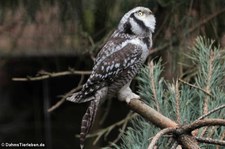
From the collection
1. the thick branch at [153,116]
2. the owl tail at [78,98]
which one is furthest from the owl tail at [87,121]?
the thick branch at [153,116]

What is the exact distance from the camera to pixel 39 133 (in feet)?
11.8

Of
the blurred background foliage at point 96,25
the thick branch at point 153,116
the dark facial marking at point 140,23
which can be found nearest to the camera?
the thick branch at point 153,116

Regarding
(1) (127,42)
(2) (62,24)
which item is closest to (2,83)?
(2) (62,24)

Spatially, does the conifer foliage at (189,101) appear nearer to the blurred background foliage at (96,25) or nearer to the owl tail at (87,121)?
the owl tail at (87,121)

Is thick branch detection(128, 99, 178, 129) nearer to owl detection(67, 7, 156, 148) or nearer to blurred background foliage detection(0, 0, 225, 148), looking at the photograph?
owl detection(67, 7, 156, 148)

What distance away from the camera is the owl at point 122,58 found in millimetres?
1227

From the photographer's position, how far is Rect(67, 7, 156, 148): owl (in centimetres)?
123

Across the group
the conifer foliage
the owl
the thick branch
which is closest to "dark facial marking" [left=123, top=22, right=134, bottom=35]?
the owl

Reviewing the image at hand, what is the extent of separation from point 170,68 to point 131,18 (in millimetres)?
713

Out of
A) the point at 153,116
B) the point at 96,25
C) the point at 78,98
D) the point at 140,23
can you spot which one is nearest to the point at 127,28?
the point at 140,23

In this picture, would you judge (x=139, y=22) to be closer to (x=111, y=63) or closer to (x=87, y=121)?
(x=111, y=63)

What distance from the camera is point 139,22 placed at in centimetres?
122

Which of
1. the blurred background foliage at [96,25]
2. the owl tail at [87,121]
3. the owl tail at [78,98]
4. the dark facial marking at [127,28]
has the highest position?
the dark facial marking at [127,28]

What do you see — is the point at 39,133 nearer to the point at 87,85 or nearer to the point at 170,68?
the point at 170,68
